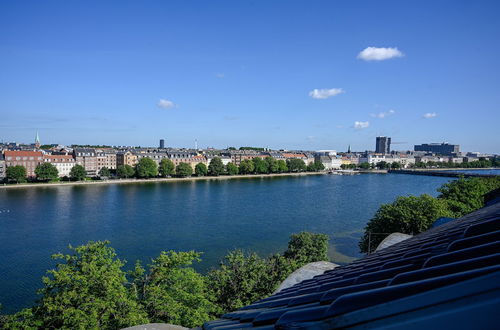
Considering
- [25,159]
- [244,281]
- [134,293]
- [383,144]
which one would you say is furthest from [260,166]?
[383,144]

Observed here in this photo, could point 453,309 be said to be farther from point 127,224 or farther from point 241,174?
point 241,174

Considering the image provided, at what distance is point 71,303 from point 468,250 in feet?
26.1

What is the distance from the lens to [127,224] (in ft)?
78.0

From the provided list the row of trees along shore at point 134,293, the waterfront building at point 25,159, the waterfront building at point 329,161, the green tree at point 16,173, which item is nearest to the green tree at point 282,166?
the waterfront building at point 329,161

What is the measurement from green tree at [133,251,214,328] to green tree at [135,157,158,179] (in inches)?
1866

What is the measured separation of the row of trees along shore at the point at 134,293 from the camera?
23.1ft

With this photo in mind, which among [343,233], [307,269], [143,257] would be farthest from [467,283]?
[343,233]

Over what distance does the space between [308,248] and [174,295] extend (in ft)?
24.5

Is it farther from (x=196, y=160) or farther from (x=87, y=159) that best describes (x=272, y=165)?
(x=87, y=159)

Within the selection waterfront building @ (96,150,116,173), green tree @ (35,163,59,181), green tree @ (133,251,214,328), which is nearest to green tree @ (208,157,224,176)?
waterfront building @ (96,150,116,173)

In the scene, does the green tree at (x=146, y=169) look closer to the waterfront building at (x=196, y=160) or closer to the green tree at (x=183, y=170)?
the green tree at (x=183, y=170)

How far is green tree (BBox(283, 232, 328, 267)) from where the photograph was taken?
14.4 metres

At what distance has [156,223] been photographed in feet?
79.4

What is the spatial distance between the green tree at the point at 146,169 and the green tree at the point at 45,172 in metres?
11.6
